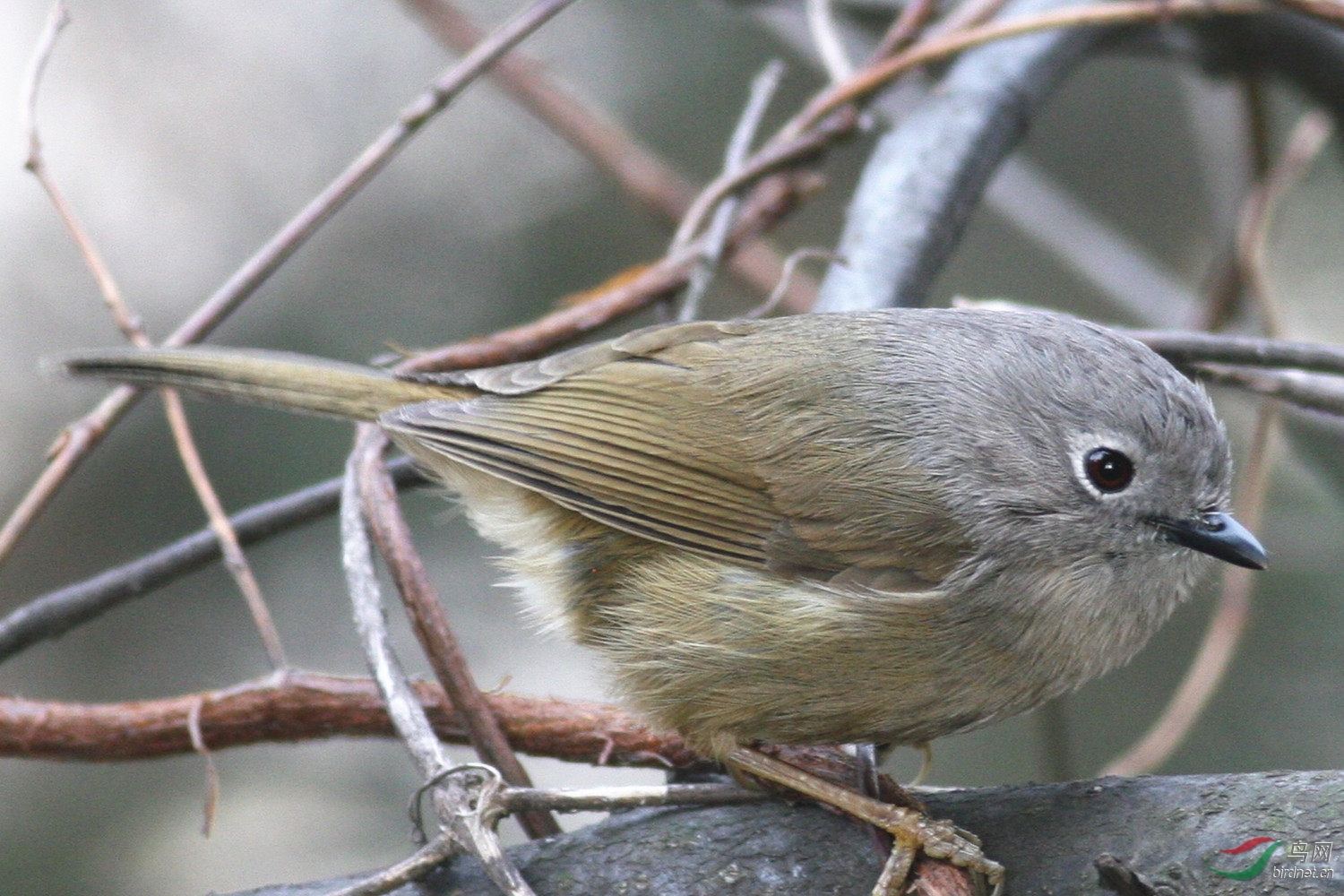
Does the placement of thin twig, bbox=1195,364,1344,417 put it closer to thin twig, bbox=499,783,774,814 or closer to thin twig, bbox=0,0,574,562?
thin twig, bbox=499,783,774,814

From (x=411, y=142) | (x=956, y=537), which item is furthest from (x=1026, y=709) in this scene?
(x=411, y=142)

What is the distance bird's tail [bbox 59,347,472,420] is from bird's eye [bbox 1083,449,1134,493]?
1407 millimetres

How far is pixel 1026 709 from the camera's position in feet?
7.97

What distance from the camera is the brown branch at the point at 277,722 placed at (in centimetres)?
249

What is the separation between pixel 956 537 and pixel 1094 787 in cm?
63

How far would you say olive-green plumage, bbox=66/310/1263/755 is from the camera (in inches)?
94.1

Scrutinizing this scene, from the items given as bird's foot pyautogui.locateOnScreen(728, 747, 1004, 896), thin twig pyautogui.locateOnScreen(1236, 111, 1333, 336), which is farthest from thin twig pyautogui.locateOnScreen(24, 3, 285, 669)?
thin twig pyautogui.locateOnScreen(1236, 111, 1333, 336)

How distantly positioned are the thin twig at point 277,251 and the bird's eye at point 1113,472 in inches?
69.9

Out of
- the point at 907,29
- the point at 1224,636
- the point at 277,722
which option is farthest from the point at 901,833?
the point at 907,29

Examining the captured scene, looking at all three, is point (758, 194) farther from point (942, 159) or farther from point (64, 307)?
point (64, 307)

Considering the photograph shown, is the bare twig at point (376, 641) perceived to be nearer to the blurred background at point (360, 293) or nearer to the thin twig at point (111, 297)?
the thin twig at point (111, 297)

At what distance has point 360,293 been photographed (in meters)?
5.37

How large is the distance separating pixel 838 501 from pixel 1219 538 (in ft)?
2.33

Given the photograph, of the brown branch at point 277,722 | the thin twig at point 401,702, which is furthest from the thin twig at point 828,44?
the brown branch at point 277,722
